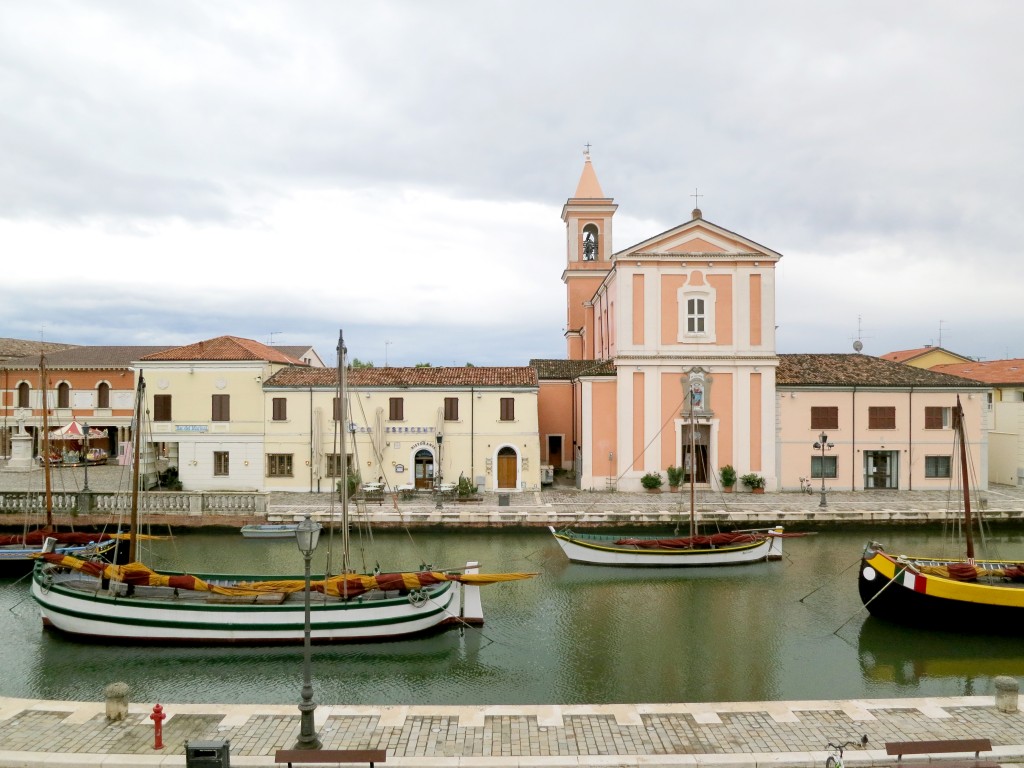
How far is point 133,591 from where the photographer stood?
1659 centimetres

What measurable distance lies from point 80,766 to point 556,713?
261 inches

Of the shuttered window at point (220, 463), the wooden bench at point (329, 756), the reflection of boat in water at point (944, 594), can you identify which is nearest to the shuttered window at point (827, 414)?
the reflection of boat in water at point (944, 594)

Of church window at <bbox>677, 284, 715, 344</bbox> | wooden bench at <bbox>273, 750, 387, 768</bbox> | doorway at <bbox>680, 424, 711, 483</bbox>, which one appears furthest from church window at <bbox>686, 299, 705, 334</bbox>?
wooden bench at <bbox>273, 750, 387, 768</bbox>

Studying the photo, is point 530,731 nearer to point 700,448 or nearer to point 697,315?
point 700,448

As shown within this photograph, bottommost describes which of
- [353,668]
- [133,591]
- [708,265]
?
[353,668]

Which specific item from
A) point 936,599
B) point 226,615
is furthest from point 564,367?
point 226,615

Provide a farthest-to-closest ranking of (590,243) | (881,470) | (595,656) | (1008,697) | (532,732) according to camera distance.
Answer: (590,243) < (881,470) < (595,656) < (1008,697) < (532,732)

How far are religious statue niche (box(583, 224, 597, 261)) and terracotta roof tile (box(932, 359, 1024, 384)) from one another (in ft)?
71.5

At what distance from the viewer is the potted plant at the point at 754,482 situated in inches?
1272

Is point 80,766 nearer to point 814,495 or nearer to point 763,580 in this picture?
point 763,580

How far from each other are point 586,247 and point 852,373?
19.1 metres

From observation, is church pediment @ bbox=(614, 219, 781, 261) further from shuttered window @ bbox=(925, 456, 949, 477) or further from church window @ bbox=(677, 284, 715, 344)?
shuttered window @ bbox=(925, 456, 949, 477)

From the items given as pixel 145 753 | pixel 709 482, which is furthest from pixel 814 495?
pixel 145 753

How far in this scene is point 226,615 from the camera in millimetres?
15859
